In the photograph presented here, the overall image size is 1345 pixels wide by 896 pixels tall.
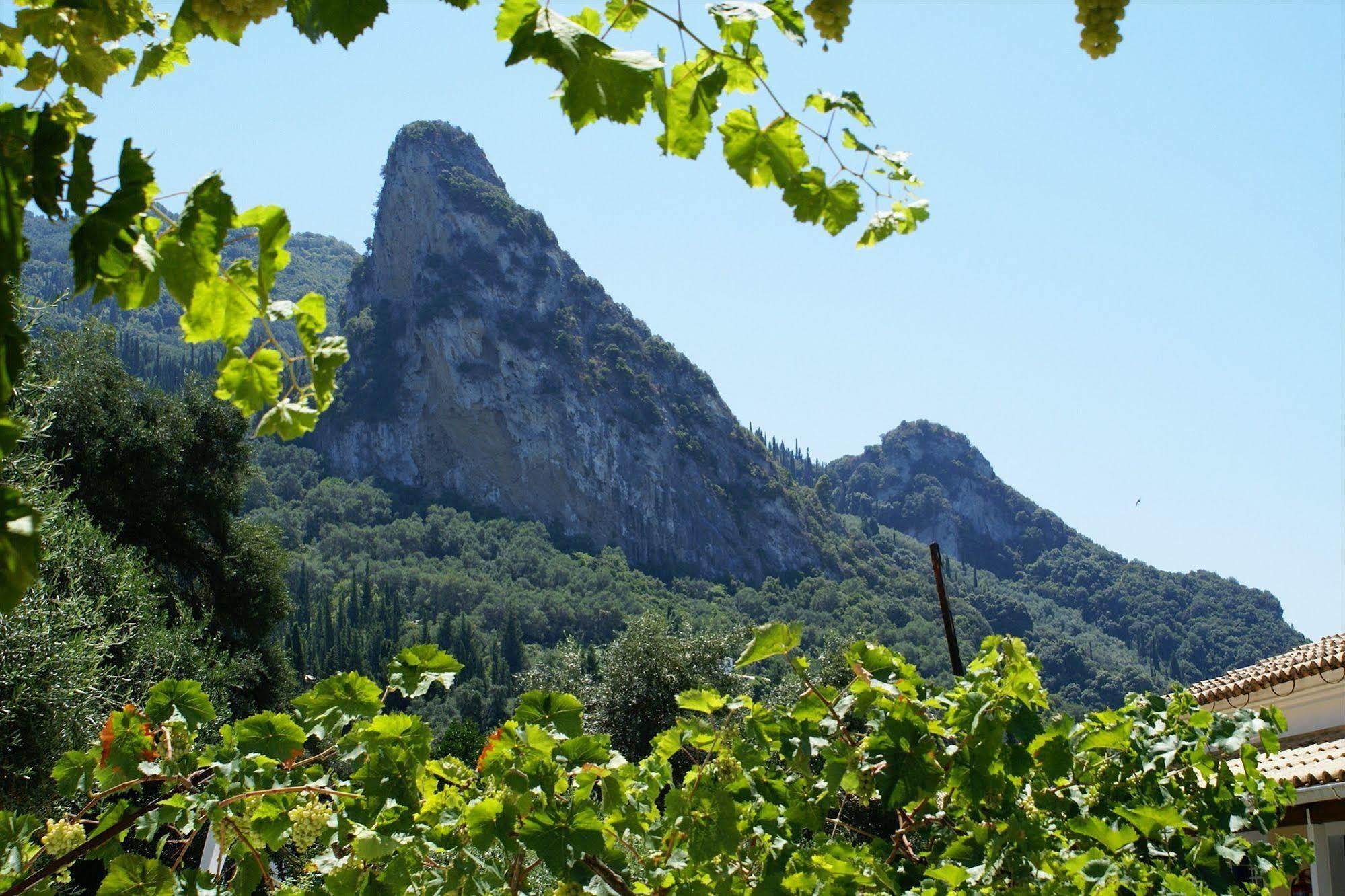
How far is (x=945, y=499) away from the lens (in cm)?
15975

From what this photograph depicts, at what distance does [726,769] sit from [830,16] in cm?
198

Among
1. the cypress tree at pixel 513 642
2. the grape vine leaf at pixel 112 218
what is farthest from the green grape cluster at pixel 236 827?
the cypress tree at pixel 513 642

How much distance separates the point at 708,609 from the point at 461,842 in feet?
287

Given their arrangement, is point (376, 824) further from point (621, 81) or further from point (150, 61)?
point (621, 81)

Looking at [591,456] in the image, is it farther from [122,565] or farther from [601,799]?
[601,799]


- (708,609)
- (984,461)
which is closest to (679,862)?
(708,609)

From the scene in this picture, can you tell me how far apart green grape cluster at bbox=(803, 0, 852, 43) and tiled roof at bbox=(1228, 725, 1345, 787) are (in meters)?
6.86

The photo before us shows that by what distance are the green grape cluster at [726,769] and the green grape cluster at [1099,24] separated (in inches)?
76.0

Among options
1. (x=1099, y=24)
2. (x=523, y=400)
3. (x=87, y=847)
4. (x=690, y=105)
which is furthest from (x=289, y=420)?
(x=523, y=400)

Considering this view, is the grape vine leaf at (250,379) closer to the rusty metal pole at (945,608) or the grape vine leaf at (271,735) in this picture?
the grape vine leaf at (271,735)

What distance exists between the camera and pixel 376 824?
2.47m

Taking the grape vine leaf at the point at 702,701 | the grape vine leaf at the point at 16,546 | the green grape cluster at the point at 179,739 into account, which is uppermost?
the grape vine leaf at the point at 16,546

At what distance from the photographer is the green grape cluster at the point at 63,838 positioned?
2316 millimetres

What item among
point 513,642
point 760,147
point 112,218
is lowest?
point 513,642
